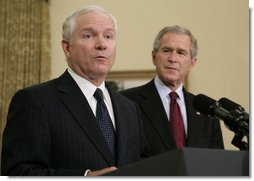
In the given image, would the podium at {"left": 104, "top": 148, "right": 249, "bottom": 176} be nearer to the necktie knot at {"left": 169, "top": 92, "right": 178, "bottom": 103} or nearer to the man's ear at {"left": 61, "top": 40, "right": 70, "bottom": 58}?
the man's ear at {"left": 61, "top": 40, "right": 70, "bottom": 58}

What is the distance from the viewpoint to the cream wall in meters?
3.71

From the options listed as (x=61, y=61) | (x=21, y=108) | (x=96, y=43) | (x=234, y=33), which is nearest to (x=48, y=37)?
(x=61, y=61)

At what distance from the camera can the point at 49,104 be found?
197 cm

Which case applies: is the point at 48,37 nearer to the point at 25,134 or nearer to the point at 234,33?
the point at 234,33

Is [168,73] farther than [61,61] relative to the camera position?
No

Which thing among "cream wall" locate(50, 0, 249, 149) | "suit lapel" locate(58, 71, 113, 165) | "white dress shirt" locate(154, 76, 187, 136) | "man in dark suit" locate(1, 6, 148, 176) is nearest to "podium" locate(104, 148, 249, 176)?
"man in dark suit" locate(1, 6, 148, 176)

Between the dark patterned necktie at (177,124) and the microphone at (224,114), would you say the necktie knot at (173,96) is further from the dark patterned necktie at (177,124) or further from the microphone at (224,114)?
the microphone at (224,114)

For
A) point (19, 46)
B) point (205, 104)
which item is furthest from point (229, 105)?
point (19, 46)

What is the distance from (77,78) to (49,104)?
255 mm

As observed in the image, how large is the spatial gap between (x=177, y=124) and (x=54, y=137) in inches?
38.5

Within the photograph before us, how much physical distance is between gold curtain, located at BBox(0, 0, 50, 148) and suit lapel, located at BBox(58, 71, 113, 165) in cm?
214

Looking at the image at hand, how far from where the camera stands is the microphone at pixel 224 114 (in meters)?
1.40

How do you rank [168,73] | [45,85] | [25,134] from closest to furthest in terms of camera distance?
[25,134]
[45,85]
[168,73]

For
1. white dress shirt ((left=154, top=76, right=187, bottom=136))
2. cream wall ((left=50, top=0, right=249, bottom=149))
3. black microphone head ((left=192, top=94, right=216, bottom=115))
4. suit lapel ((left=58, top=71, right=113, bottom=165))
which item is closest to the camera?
black microphone head ((left=192, top=94, right=216, bottom=115))
